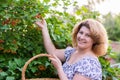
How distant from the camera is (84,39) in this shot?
2848 mm

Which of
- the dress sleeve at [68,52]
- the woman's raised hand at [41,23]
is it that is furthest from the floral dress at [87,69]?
the woman's raised hand at [41,23]

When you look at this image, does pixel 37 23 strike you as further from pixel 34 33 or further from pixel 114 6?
pixel 114 6

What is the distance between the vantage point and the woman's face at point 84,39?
2852 mm

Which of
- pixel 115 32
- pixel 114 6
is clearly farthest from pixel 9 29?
pixel 115 32

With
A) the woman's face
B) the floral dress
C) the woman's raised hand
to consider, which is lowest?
the floral dress

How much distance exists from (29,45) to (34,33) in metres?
0.12

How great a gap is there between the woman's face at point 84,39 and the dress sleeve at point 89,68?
119mm

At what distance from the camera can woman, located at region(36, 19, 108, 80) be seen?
9.12ft

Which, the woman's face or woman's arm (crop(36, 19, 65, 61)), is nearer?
the woman's face

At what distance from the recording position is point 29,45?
311 cm

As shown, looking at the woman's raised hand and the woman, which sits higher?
the woman's raised hand

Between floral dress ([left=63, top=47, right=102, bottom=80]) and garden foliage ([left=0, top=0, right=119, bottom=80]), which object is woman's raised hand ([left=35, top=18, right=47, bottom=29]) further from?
floral dress ([left=63, top=47, right=102, bottom=80])

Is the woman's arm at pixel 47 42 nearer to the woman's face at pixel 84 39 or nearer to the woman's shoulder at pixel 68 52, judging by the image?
the woman's shoulder at pixel 68 52

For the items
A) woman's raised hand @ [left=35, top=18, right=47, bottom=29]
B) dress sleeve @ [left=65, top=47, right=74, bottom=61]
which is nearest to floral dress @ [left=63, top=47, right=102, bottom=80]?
dress sleeve @ [left=65, top=47, right=74, bottom=61]
